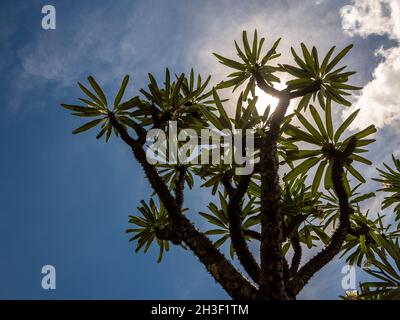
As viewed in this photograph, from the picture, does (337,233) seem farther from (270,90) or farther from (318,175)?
(270,90)

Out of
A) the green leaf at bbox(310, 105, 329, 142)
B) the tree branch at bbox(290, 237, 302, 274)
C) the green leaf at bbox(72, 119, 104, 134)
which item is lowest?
the tree branch at bbox(290, 237, 302, 274)

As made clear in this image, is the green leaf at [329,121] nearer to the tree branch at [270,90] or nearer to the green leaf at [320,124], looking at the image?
the green leaf at [320,124]

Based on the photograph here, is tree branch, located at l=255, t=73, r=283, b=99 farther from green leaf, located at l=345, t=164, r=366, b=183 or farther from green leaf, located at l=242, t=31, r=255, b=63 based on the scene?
green leaf, located at l=345, t=164, r=366, b=183

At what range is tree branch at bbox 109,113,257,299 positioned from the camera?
3193 mm

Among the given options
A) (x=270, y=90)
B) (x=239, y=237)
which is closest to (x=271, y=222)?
(x=239, y=237)

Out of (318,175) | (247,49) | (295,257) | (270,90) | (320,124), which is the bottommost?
(295,257)

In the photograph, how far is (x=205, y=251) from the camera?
352 centimetres

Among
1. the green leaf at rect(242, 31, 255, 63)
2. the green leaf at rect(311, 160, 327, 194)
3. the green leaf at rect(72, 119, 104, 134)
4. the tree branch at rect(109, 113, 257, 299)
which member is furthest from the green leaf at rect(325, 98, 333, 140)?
the green leaf at rect(72, 119, 104, 134)

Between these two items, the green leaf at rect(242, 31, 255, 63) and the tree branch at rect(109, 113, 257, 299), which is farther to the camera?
the green leaf at rect(242, 31, 255, 63)

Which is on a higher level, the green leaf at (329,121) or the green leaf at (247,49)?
the green leaf at (247,49)

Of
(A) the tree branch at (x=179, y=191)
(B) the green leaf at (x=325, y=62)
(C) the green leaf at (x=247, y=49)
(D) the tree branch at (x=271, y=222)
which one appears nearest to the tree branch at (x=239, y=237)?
(D) the tree branch at (x=271, y=222)

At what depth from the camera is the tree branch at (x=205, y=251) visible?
10.5 feet
